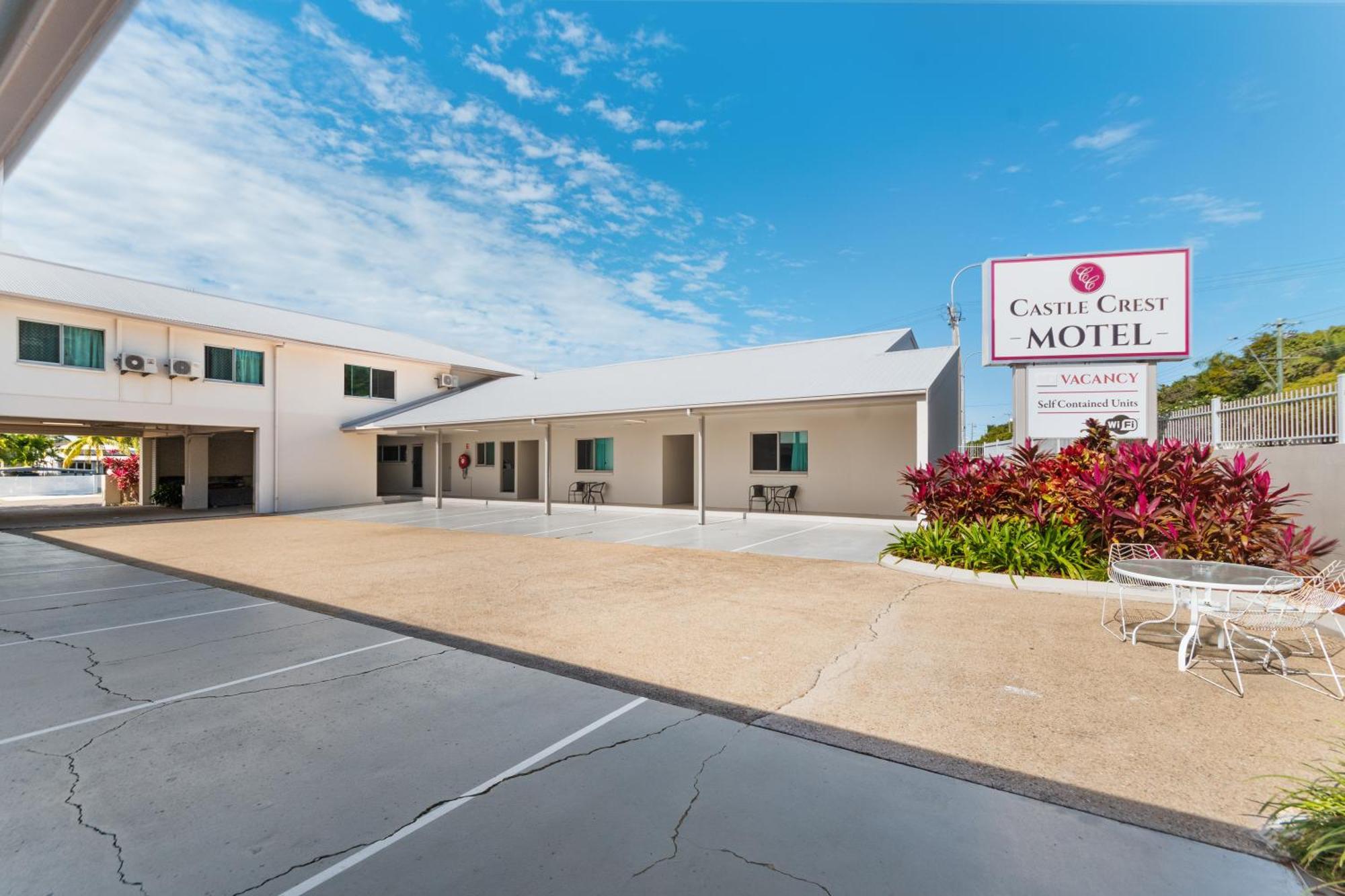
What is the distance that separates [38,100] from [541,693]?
146 inches

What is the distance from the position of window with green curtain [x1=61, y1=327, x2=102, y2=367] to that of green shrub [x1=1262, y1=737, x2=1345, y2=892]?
2202 cm

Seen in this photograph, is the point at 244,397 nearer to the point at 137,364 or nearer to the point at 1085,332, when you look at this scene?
the point at 137,364

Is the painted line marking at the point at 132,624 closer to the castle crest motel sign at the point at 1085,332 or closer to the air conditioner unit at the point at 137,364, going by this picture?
the castle crest motel sign at the point at 1085,332

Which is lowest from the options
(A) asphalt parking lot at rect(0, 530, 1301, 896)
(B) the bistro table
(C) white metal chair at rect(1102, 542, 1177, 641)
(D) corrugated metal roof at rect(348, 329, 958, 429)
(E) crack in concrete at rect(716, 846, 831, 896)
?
(A) asphalt parking lot at rect(0, 530, 1301, 896)

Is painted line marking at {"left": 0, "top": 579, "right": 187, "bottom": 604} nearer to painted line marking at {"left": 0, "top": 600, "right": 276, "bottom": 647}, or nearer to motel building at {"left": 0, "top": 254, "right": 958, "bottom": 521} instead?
painted line marking at {"left": 0, "top": 600, "right": 276, "bottom": 647}

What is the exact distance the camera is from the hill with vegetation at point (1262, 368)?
136 feet

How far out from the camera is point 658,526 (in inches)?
567

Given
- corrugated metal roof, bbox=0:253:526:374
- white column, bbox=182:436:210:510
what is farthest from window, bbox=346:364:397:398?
white column, bbox=182:436:210:510

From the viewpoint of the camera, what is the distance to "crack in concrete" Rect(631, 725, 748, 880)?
236 centimetres

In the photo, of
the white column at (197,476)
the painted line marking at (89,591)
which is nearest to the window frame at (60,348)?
the white column at (197,476)

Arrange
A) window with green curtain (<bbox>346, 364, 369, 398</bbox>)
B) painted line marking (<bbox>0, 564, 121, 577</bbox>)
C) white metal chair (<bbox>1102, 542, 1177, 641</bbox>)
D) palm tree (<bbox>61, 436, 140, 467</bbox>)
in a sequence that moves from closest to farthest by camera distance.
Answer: white metal chair (<bbox>1102, 542, 1177, 641</bbox>)
painted line marking (<bbox>0, 564, 121, 577</bbox>)
window with green curtain (<bbox>346, 364, 369, 398</bbox>)
palm tree (<bbox>61, 436, 140, 467</bbox>)

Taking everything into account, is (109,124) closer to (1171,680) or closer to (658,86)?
(1171,680)

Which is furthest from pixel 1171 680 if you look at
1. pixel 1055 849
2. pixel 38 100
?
pixel 38 100

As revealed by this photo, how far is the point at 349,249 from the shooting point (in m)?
22.3
